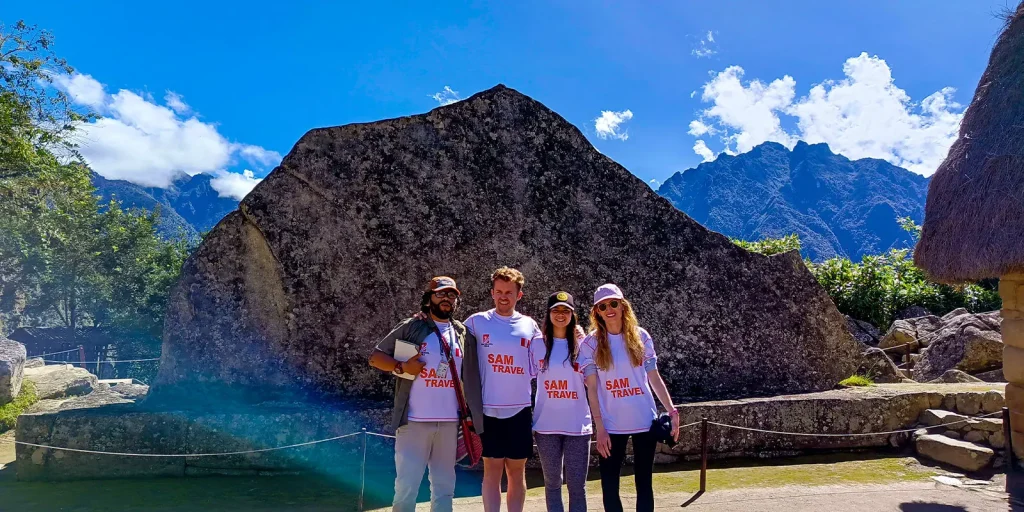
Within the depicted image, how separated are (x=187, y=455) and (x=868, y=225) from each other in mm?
174146

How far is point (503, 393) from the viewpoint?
3395 millimetres

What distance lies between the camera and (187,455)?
445 cm

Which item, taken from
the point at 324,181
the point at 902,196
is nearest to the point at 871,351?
the point at 324,181

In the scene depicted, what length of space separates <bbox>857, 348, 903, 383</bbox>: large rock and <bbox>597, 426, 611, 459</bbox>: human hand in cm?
542

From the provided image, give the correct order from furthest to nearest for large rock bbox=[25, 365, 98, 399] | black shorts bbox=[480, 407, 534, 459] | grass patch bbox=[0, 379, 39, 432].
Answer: large rock bbox=[25, 365, 98, 399] → grass patch bbox=[0, 379, 39, 432] → black shorts bbox=[480, 407, 534, 459]

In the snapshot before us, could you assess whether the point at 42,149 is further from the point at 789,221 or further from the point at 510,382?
the point at 789,221

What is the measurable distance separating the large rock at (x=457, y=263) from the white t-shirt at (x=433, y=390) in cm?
212

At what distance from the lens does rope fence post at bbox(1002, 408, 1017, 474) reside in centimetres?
536

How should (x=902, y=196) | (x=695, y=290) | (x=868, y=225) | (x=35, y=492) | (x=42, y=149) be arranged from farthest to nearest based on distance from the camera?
(x=902, y=196) → (x=868, y=225) → (x=42, y=149) → (x=695, y=290) → (x=35, y=492)

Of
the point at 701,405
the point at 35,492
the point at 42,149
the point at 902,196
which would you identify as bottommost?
the point at 35,492

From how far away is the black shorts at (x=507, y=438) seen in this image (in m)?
3.39

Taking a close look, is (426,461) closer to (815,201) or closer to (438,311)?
(438,311)

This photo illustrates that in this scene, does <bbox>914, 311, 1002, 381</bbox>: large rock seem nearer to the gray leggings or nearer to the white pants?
the gray leggings

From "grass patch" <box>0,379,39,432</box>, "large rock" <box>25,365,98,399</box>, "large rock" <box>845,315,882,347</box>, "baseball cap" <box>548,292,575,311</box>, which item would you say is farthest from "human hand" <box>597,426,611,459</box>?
"large rock" <box>845,315,882,347</box>
